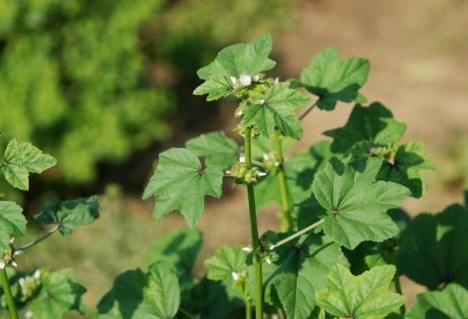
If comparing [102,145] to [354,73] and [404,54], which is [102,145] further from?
[354,73]

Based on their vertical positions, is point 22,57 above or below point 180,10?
below

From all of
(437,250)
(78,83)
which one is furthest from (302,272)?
(78,83)

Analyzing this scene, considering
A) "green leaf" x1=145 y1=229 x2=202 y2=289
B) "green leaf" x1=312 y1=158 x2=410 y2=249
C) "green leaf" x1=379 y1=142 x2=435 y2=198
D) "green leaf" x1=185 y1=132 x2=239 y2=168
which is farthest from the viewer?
"green leaf" x1=145 y1=229 x2=202 y2=289

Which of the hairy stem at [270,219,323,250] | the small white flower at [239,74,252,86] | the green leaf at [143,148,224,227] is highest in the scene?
the small white flower at [239,74,252,86]

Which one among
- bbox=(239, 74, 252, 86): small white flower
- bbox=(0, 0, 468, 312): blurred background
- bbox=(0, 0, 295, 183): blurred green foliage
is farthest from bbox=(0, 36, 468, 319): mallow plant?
bbox=(0, 0, 295, 183): blurred green foliage

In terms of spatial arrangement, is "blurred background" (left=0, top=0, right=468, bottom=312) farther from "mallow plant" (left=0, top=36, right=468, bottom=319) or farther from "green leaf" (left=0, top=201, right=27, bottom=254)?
"green leaf" (left=0, top=201, right=27, bottom=254)

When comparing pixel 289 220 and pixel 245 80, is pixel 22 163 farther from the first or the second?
pixel 289 220

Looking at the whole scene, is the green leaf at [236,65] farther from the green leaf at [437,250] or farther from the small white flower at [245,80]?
the green leaf at [437,250]

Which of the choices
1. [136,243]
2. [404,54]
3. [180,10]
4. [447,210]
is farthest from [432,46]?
[447,210]
